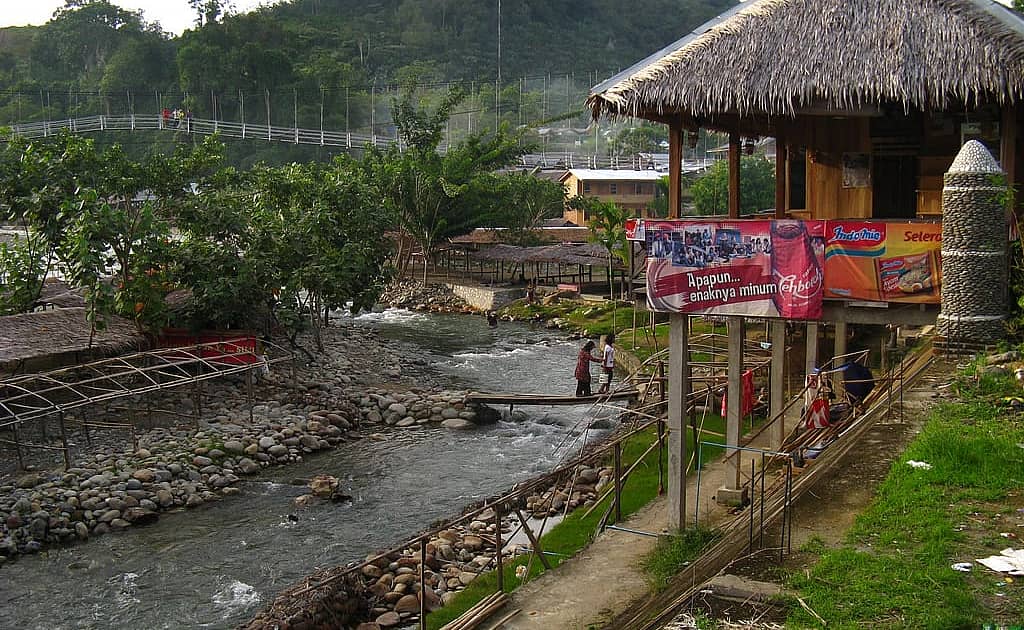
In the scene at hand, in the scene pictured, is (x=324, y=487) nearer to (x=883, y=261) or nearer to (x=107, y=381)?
(x=107, y=381)

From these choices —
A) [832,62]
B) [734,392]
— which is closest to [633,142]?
[734,392]

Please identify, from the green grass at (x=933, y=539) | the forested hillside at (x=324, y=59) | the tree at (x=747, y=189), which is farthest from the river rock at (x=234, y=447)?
the forested hillside at (x=324, y=59)

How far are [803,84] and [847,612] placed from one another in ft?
18.5

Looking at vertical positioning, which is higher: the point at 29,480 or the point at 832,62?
the point at 832,62

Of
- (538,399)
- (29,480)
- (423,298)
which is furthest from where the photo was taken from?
(423,298)

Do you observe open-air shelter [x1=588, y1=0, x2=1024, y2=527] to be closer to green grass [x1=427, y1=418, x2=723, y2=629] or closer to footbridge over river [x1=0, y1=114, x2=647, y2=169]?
green grass [x1=427, y1=418, x2=723, y2=629]

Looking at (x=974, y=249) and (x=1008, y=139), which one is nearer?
(x=974, y=249)

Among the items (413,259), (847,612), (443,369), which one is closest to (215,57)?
(413,259)

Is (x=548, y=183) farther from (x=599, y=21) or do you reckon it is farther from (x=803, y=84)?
(x=599, y=21)

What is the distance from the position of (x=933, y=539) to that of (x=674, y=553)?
368 cm

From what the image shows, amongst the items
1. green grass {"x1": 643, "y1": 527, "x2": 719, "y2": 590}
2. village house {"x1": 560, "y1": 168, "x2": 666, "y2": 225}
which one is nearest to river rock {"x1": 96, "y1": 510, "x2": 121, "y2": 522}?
green grass {"x1": 643, "y1": 527, "x2": 719, "y2": 590}

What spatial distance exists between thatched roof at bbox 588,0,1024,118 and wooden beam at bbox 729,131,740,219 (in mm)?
1005

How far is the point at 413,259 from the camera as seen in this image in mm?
46469

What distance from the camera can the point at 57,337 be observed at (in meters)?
19.5
